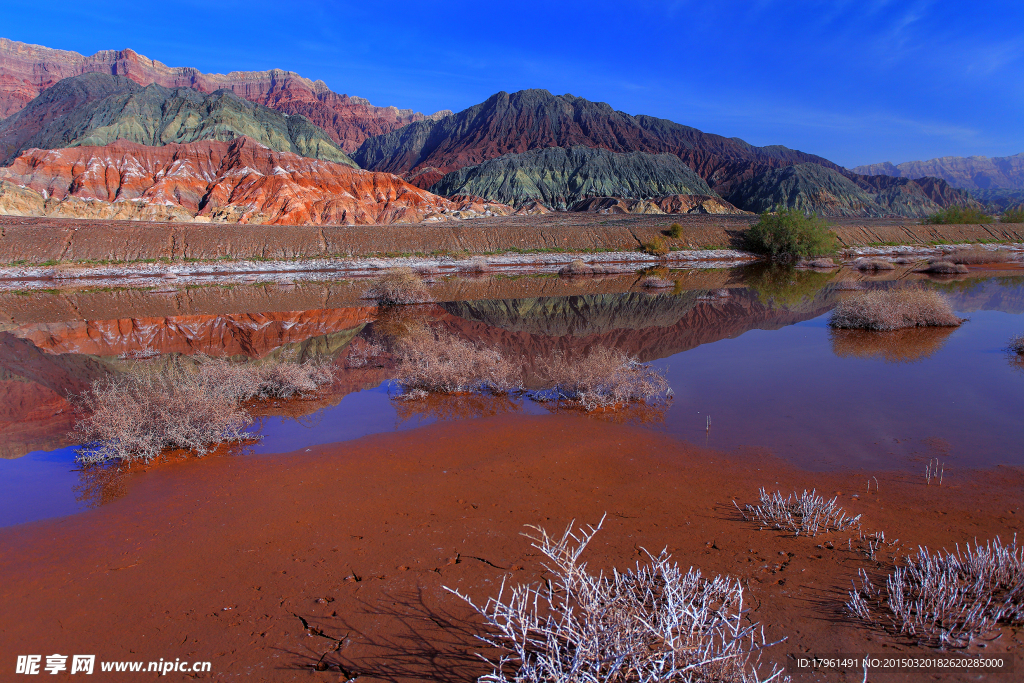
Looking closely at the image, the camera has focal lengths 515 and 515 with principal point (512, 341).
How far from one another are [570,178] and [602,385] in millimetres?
125462

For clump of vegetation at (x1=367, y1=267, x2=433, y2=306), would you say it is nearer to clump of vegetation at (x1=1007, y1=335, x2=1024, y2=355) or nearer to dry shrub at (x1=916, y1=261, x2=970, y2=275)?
clump of vegetation at (x1=1007, y1=335, x2=1024, y2=355)

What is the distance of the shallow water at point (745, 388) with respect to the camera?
6426 millimetres

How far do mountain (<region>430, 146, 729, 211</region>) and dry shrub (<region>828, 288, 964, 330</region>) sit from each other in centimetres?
10136

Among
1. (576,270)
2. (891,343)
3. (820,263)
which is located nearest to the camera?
(891,343)

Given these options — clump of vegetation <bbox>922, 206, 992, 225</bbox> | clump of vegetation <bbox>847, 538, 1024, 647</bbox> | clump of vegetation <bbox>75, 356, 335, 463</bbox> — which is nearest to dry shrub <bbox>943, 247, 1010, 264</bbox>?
clump of vegetation <bbox>922, 206, 992, 225</bbox>

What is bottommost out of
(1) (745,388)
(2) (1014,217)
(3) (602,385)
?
(1) (745,388)

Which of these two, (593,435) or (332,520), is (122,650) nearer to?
(332,520)

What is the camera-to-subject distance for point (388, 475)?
599 centimetres

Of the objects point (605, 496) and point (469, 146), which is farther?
point (469, 146)

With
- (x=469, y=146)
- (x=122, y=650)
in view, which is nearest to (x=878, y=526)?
(x=122, y=650)

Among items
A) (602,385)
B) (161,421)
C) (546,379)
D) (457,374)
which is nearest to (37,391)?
(161,421)

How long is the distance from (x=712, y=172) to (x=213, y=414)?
16043 cm

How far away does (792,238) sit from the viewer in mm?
37938

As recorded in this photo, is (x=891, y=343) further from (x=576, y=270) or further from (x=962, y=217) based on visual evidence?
(x=962, y=217)
